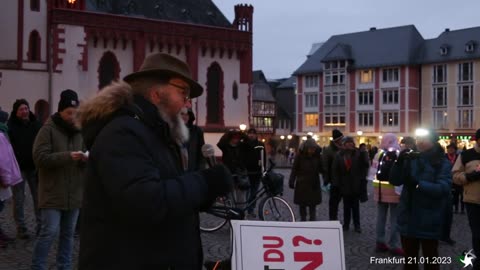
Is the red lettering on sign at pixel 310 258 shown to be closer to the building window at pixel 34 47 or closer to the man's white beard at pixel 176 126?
the man's white beard at pixel 176 126

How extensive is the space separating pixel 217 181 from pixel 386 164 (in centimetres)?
599

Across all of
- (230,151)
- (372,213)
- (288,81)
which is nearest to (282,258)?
(230,151)

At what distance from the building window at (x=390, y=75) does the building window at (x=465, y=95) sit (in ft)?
21.5

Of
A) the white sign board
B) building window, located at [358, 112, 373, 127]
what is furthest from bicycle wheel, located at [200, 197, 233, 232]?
building window, located at [358, 112, 373, 127]

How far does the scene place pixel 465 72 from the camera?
221 feet

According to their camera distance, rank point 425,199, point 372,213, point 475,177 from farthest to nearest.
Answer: point 372,213 < point 475,177 < point 425,199

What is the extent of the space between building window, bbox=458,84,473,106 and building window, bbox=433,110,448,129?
1.96 metres

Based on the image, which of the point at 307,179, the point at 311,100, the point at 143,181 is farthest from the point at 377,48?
the point at 143,181

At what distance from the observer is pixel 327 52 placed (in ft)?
250

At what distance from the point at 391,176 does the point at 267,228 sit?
124 inches

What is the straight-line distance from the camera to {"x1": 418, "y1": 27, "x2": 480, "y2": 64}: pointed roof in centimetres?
6631

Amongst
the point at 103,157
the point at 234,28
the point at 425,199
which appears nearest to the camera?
the point at 103,157

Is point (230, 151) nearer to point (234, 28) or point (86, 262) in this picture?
point (86, 262)

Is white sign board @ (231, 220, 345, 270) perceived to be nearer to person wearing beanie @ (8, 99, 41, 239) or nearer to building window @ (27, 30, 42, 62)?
person wearing beanie @ (8, 99, 41, 239)
